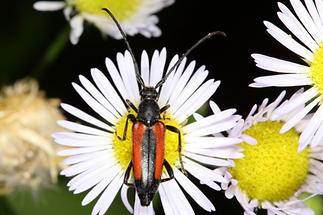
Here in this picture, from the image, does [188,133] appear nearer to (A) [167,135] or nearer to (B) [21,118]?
(A) [167,135]

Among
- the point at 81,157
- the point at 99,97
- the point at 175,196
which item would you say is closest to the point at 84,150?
the point at 81,157

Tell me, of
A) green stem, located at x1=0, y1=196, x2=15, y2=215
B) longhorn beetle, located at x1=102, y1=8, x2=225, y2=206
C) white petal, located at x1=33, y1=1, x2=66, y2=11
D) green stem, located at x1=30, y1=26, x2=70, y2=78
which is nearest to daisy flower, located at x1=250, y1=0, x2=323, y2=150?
longhorn beetle, located at x1=102, y1=8, x2=225, y2=206

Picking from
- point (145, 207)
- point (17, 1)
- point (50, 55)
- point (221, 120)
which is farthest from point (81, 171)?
point (17, 1)

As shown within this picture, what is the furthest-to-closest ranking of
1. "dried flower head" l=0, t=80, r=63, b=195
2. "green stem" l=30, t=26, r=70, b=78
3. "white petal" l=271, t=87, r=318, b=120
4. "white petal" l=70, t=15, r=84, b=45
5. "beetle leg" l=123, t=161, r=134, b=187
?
"green stem" l=30, t=26, r=70, b=78
"dried flower head" l=0, t=80, r=63, b=195
"white petal" l=70, t=15, r=84, b=45
"beetle leg" l=123, t=161, r=134, b=187
"white petal" l=271, t=87, r=318, b=120

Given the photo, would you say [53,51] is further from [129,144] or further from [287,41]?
[287,41]

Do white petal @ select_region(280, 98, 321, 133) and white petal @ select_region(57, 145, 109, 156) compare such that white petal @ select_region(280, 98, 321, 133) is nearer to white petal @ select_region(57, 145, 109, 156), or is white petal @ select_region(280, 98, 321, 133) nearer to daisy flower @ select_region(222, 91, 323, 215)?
daisy flower @ select_region(222, 91, 323, 215)
